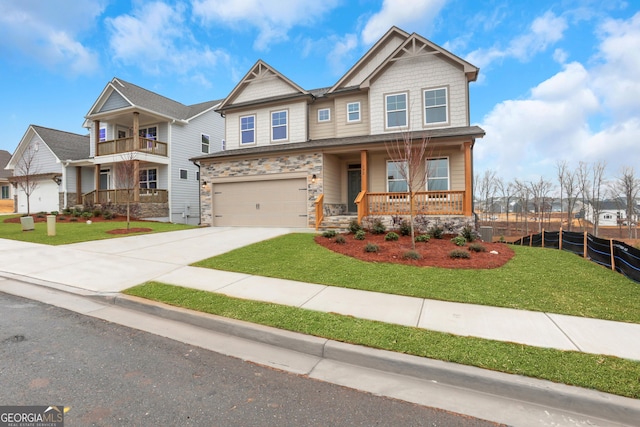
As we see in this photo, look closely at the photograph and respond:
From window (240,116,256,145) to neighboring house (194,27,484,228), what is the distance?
57 millimetres

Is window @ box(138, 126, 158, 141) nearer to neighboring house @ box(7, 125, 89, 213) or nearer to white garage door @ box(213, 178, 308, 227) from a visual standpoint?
neighboring house @ box(7, 125, 89, 213)

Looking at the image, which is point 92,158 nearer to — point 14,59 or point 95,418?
point 14,59

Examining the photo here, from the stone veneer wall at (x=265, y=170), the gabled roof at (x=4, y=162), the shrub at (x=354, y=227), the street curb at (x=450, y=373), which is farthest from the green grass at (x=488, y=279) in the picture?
the gabled roof at (x=4, y=162)

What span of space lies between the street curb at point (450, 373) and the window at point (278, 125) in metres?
13.0

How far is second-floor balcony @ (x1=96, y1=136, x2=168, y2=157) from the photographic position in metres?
18.9

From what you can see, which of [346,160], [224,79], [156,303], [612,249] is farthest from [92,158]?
[612,249]

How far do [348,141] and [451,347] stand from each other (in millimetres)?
11028

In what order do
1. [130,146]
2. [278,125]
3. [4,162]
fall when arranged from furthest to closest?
[4,162], [130,146], [278,125]

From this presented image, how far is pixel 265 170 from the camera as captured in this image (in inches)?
570

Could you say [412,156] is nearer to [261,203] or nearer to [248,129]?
[261,203]

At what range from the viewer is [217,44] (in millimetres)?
16453

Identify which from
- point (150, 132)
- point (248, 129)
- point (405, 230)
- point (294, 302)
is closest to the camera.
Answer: point (294, 302)

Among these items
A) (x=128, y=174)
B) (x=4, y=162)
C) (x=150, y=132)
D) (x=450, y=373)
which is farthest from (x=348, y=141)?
(x=4, y=162)

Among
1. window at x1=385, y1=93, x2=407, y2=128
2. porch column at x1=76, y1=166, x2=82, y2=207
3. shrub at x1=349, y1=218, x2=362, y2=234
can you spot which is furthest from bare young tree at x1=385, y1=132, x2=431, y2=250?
porch column at x1=76, y1=166, x2=82, y2=207
